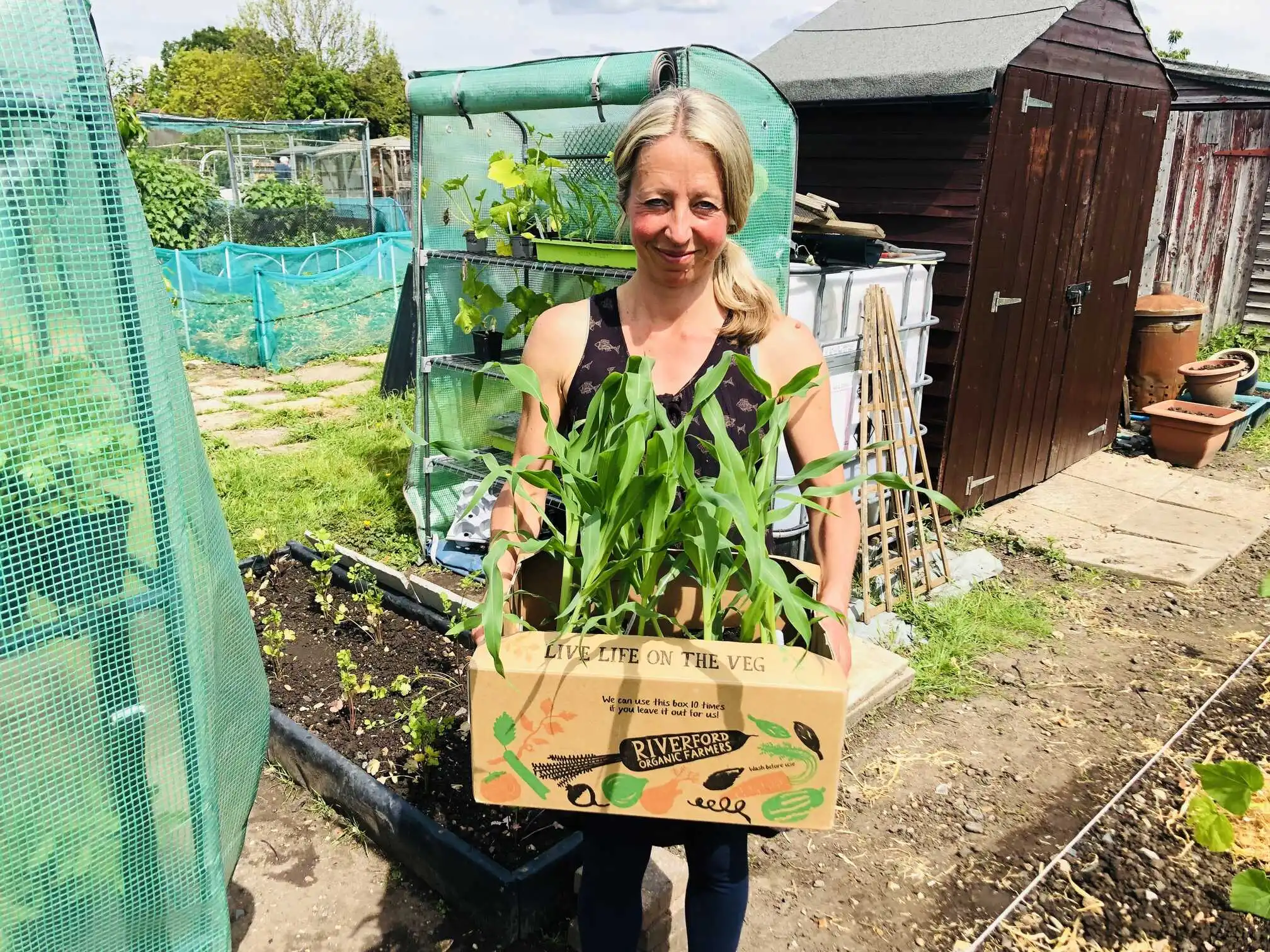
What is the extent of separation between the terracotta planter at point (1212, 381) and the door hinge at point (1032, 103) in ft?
10.1

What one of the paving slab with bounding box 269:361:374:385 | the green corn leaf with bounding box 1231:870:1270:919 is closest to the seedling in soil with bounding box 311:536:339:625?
the green corn leaf with bounding box 1231:870:1270:919

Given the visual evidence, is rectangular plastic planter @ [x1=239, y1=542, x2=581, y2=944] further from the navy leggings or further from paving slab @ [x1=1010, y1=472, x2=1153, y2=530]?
paving slab @ [x1=1010, y1=472, x2=1153, y2=530]

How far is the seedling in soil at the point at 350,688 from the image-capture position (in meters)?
2.96

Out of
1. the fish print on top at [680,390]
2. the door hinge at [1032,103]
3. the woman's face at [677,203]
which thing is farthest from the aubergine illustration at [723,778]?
the door hinge at [1032,103]

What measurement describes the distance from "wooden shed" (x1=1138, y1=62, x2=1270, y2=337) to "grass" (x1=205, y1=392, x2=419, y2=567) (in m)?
6.66

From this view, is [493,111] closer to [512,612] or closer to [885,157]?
[885,157]

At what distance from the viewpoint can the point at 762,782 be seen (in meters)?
1.28

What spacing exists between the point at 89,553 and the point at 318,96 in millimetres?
35681

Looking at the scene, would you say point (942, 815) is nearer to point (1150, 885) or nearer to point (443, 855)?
point (1150, 885)

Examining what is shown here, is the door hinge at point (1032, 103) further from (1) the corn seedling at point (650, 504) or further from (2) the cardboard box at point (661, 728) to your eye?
(2) the cardboard box at point (661, 728)

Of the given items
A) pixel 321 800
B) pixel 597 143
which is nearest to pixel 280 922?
pixel 321 800

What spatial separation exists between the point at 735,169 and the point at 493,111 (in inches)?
98.7

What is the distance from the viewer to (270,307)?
343 inches

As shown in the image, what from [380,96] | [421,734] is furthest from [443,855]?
[380,96]
